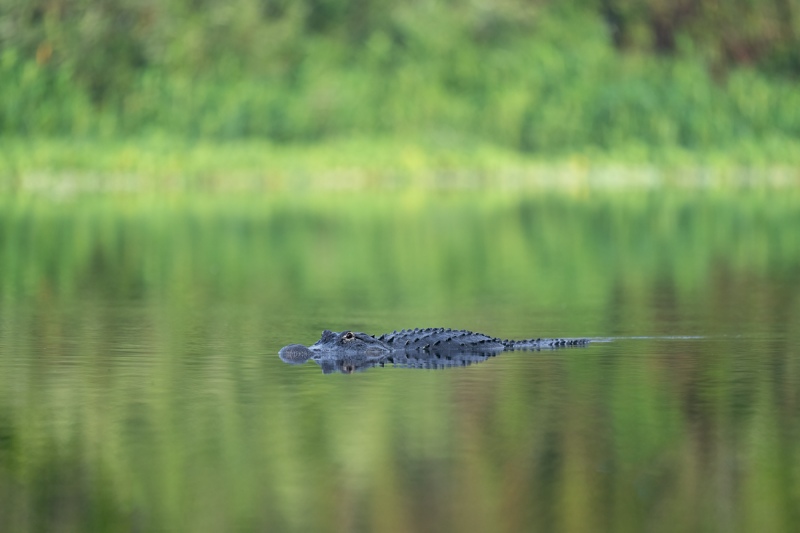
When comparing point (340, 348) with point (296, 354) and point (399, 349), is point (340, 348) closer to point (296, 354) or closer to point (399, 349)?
point (296, 354)

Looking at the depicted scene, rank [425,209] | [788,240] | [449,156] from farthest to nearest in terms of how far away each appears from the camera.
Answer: [449,156] → [425,209] → [788,240]

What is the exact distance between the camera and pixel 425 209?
Result: 116ft

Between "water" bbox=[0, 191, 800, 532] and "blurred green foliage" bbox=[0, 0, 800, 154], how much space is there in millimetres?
24019

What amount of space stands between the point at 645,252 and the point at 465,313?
25.8 ft

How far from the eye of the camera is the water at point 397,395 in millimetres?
8477

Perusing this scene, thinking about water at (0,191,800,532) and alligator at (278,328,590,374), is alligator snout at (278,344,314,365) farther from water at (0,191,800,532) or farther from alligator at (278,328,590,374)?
water at (0,191,800,532)

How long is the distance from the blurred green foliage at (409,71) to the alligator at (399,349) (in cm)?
3479

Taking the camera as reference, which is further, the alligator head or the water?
the alligator head

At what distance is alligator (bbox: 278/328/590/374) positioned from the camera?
13680 mm

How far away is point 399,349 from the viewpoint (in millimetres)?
14000

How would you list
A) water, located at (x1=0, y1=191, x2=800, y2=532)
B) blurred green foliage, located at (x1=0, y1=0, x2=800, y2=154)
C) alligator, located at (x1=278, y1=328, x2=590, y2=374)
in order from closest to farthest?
1. water, located at (x1=0, y1=191, x2=800, y2=532)
2. alligator, located at (x1=278, y1=328, x2=590, y2=374)
3. blurred green foliage, located at (x1=0, y1=0, x2=800, y2=154)

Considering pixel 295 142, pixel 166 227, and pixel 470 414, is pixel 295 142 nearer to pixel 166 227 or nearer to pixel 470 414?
pixel 166 227

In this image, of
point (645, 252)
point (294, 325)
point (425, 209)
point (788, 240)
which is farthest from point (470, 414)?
point (425, 209)

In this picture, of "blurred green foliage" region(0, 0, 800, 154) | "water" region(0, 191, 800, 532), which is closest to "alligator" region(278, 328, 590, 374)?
"water" region(0, 191, 800, 532)
